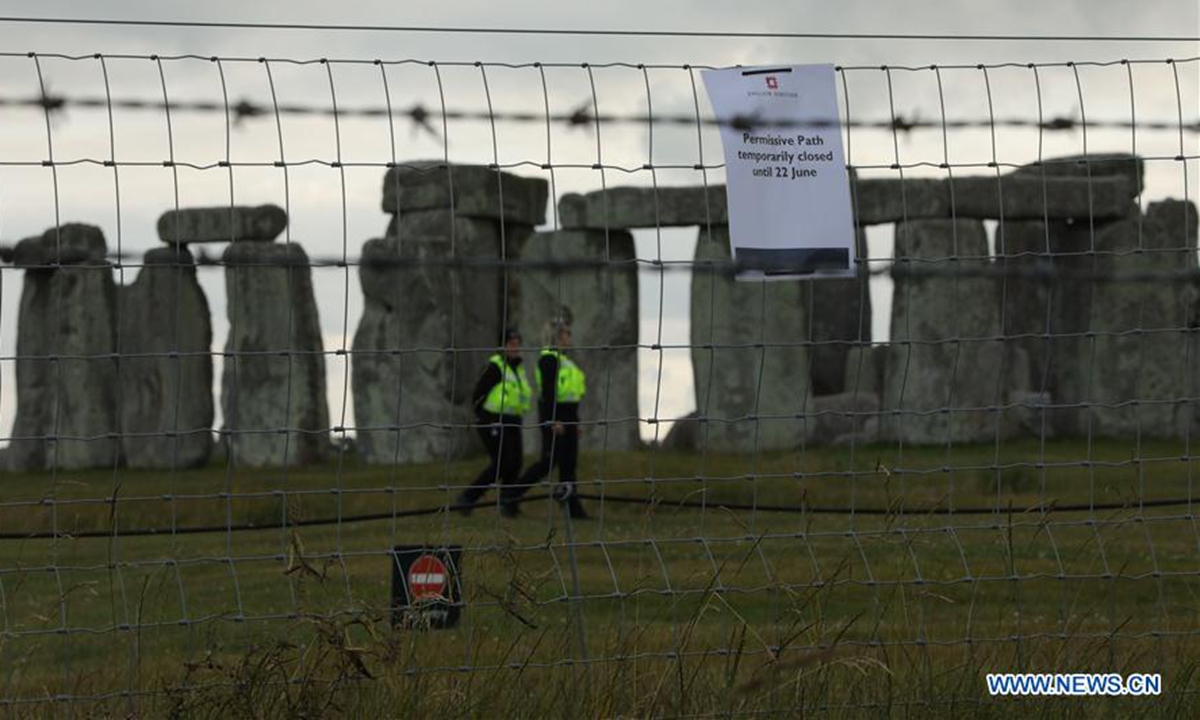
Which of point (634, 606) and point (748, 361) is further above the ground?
point (748, 361)

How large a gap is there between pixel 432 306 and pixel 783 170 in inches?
685

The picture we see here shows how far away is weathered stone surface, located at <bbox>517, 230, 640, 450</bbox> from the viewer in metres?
23.1

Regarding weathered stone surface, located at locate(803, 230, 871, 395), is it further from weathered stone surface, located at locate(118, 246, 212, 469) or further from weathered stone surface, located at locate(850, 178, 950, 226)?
weathered stone surface, located at locate(118, 246, 212, 469)

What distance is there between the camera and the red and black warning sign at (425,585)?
18.8 ft

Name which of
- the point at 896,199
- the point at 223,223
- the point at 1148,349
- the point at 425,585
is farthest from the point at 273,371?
the point at 425,585

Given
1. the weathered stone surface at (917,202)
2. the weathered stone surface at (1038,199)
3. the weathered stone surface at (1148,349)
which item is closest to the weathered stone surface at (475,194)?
the weathered stone surface at (917,202)

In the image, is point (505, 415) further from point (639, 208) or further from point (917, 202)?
point (917, 202)

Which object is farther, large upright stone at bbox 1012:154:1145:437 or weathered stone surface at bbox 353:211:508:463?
large upright stone at bbox 1012:154:1145:437

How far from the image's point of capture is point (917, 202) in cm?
2422

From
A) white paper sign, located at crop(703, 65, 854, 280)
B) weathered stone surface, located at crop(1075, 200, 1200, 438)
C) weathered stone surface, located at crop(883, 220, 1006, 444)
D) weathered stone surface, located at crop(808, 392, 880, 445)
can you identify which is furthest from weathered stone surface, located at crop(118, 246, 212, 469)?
white paper sign, located at crop(703, 65, 854, 280)

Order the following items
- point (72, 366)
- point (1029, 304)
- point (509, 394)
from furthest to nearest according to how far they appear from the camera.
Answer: point (1029, 304), point (72, 366), point (509, 394)

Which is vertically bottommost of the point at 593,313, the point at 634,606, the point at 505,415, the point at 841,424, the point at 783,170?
the point at 634,606

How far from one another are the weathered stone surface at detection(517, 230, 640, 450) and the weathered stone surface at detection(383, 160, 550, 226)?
0.72m

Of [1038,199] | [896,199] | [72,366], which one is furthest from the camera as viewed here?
[72,366]
